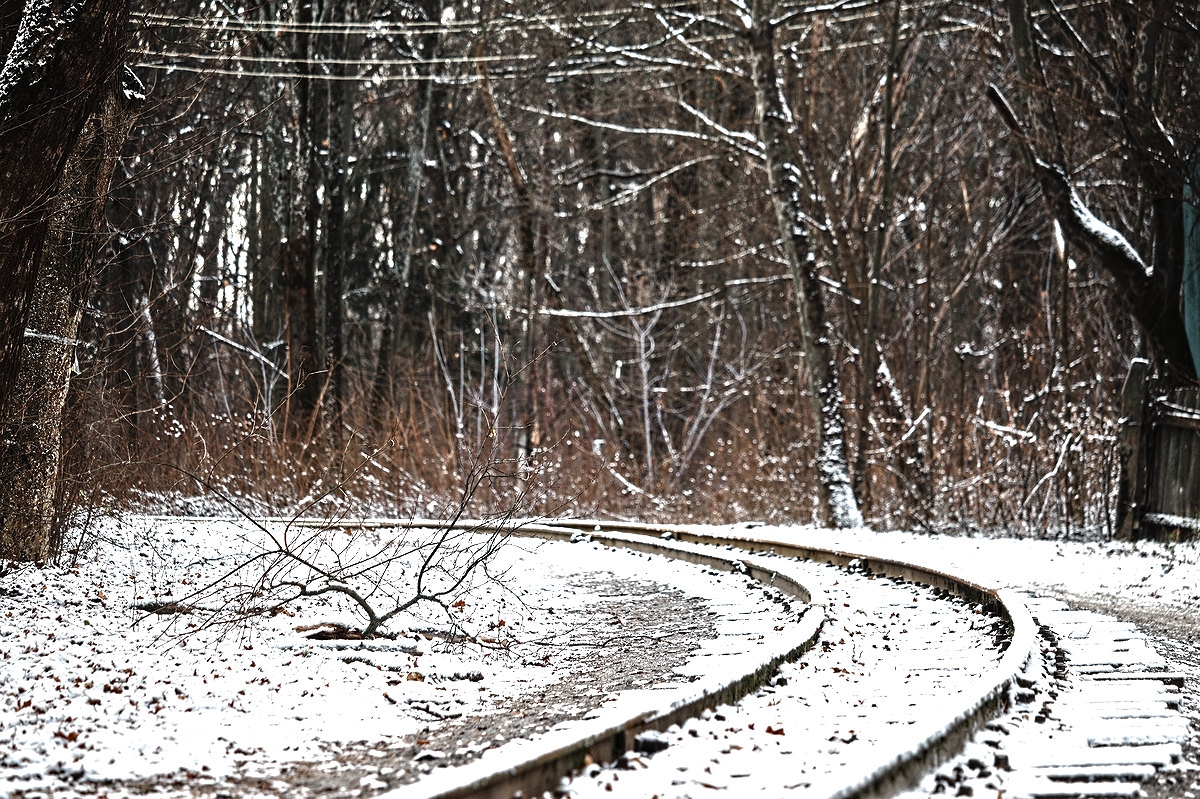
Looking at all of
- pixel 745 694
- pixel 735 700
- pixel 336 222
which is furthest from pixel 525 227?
pixel 735 700

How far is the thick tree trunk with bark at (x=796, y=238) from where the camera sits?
18.4 metres

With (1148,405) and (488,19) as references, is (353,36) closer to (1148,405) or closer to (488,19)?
(488,19)

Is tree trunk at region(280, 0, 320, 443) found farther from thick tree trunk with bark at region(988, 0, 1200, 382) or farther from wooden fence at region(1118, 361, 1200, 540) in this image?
wooden fence at region(1118, 361, 1200, 540)

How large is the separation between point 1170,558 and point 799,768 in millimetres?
9535

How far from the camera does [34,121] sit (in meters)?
7.63

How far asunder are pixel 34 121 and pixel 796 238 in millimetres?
12841

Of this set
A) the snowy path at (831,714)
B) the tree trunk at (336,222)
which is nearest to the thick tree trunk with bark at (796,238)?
the tree trunk at (336,222)

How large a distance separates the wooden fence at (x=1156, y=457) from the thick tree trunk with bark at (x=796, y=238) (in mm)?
4608

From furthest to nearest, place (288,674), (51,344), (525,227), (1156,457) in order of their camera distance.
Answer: (525,227), (1156,457), (51,344), (288,674)

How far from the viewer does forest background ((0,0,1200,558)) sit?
10586 mm

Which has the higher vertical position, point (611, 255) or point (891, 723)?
point (611, 255)

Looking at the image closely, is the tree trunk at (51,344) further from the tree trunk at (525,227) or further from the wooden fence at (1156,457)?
the tree trunk at (525,227)

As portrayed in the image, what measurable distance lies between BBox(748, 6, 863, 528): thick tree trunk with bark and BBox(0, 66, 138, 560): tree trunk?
10998mm

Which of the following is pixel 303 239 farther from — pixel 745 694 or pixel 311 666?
pixel 745 694
